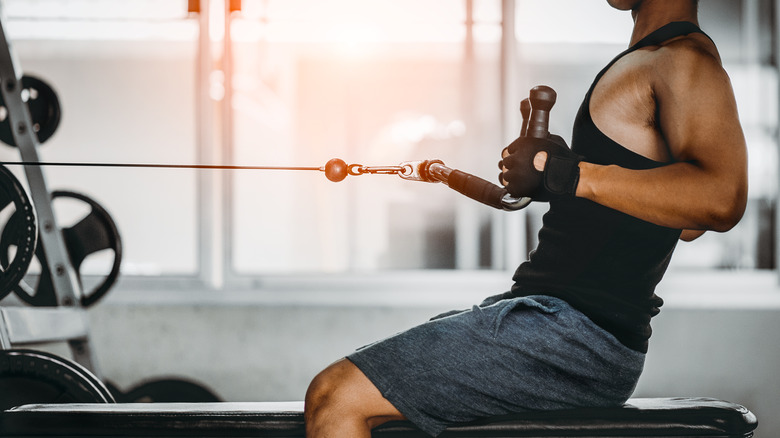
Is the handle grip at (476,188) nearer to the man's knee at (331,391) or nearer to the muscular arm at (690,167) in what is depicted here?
the muscular arm at (690,167)

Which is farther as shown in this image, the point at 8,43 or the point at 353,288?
the point at 353,288

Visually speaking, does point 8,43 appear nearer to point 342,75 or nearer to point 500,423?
point 342,75

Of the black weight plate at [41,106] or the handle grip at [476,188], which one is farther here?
the black weight plate at [41,106]

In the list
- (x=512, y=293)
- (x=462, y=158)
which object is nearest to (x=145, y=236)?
(x=462, y=158)

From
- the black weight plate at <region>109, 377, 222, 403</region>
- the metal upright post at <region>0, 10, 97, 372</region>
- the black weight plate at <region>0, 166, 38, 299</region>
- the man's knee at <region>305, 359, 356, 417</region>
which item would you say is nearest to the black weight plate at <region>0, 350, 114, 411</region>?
the black weight plate at <region>0, 166, 38, 299</region>

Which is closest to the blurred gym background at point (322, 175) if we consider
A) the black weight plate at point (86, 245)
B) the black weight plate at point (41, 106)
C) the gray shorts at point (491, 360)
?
the black weight plate at point (86, 245)

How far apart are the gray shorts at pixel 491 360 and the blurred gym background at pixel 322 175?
1.40 m

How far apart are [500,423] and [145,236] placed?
197 cm

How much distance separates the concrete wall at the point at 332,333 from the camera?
8.00ft

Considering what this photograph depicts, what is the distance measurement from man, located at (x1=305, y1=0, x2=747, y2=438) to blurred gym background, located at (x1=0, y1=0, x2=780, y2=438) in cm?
140

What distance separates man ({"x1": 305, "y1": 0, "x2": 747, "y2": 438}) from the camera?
3.20 feet

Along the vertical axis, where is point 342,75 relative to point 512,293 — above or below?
above

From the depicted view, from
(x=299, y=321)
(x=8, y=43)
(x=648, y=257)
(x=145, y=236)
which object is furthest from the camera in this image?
(x=145, y=236)

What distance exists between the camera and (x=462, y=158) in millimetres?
2625
